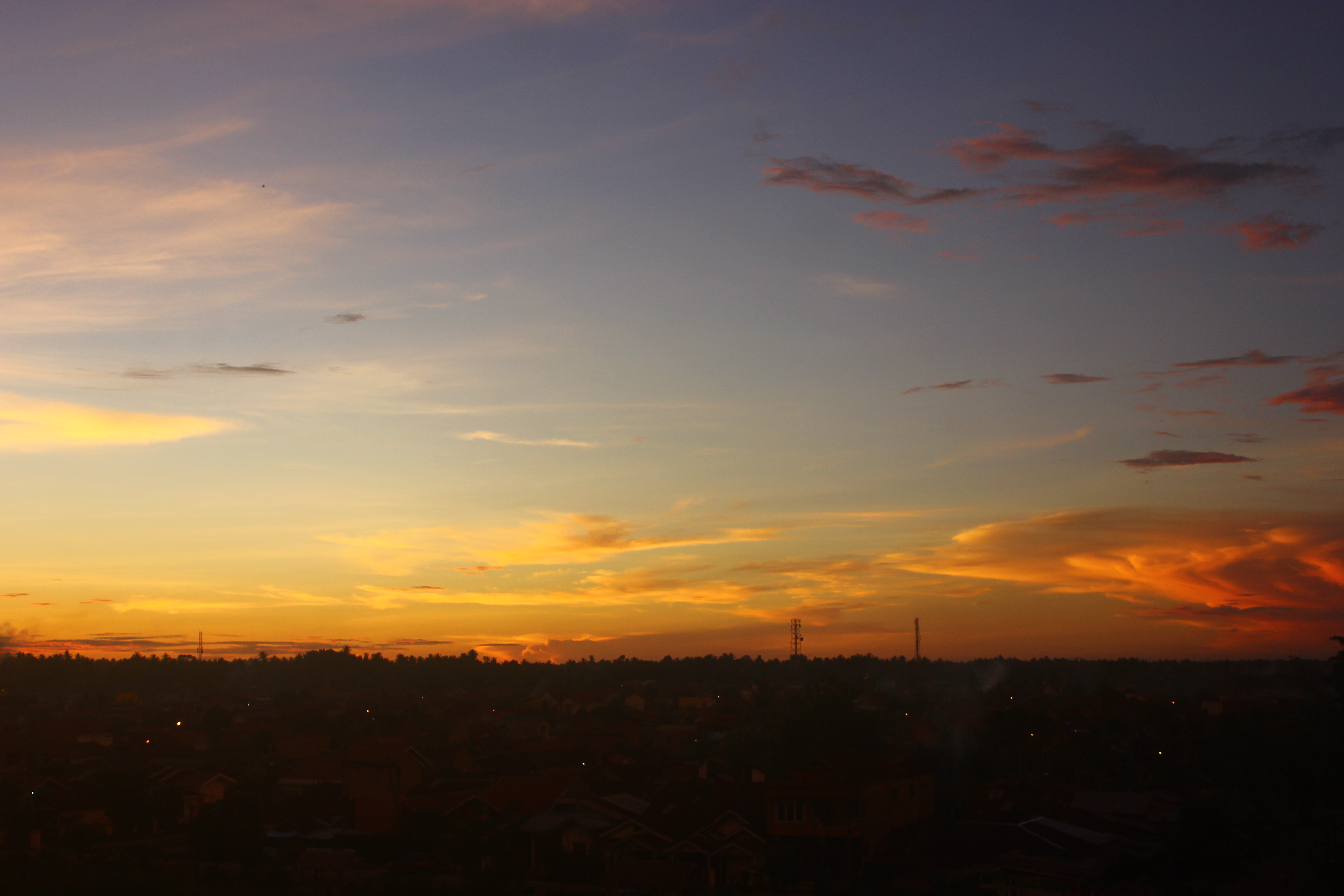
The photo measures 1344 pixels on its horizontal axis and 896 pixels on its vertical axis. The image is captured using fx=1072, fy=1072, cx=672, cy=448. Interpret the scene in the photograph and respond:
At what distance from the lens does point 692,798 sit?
3669cm

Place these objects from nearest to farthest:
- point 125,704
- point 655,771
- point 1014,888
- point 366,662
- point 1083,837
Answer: point 1014,888
point 1083,837
point 655,771
point 125,704
point 366,662

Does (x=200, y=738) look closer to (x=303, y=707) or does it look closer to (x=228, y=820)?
(x=303, y=707)

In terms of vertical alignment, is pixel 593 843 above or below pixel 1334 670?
below

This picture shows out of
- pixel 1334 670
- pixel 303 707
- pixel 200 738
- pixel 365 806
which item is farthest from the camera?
pixel 303 707

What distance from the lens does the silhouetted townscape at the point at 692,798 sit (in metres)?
27.7

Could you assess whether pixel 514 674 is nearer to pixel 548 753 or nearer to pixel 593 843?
pixel 548 753

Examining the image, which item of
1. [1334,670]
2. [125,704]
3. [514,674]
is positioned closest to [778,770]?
[1334,670]

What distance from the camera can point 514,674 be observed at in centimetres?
11931

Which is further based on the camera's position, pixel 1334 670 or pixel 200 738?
pixel 200 738

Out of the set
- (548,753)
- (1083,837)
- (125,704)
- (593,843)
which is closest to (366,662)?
(125,704)

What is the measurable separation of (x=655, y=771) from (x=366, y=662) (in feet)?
251

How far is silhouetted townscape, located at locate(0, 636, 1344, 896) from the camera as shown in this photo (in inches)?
1091

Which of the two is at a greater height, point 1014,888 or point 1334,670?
point 1334,670

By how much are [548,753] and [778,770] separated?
12.9 metres
